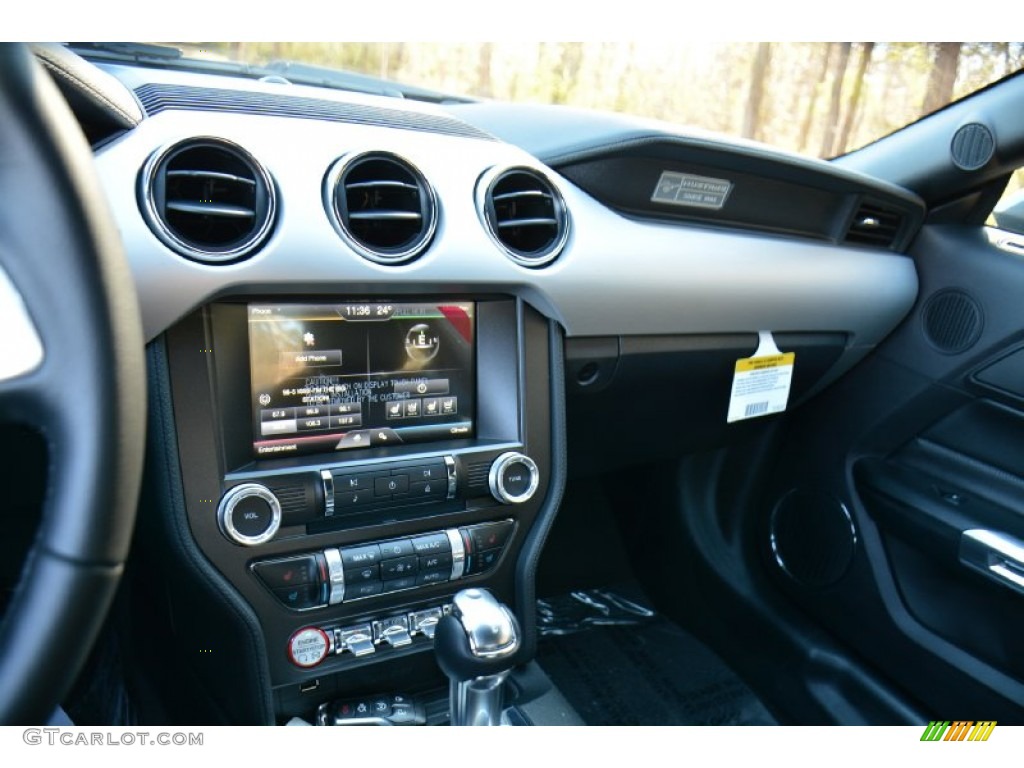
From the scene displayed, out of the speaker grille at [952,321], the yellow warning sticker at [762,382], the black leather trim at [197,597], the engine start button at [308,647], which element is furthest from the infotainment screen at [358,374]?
the speaker grille at [952,321]

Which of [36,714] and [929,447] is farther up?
[36,714]

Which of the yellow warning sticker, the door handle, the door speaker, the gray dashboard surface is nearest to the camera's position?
the gray dashboard surface

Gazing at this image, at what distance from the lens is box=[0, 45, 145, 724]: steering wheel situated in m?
0.58

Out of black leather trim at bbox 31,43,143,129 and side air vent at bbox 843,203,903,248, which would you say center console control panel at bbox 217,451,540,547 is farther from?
side air vent at bbox 843,203,903,248

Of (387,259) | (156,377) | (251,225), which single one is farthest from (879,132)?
(156,377)

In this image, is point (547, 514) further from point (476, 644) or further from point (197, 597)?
point (197, 597)

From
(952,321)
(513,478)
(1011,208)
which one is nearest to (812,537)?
(952,321)

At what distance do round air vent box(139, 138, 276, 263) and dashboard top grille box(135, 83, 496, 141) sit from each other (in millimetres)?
73

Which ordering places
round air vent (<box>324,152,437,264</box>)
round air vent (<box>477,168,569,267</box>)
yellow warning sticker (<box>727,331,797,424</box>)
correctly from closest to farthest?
round air vent (<box>324,152,437,264</box>), round air vent (<box>477,168,569,267</box>), yellow warning sticker (<box>727,331,797,424</box>)

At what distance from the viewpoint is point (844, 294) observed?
1598 millimetres

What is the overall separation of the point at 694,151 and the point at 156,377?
91 cm

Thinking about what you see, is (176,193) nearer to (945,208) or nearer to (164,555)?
(164,555)

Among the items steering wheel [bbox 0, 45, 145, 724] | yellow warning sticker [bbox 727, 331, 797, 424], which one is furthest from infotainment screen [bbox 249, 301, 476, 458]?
yellow warning sticker [bbox 727, 331, 797, 424]

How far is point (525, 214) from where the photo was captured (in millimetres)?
1238
